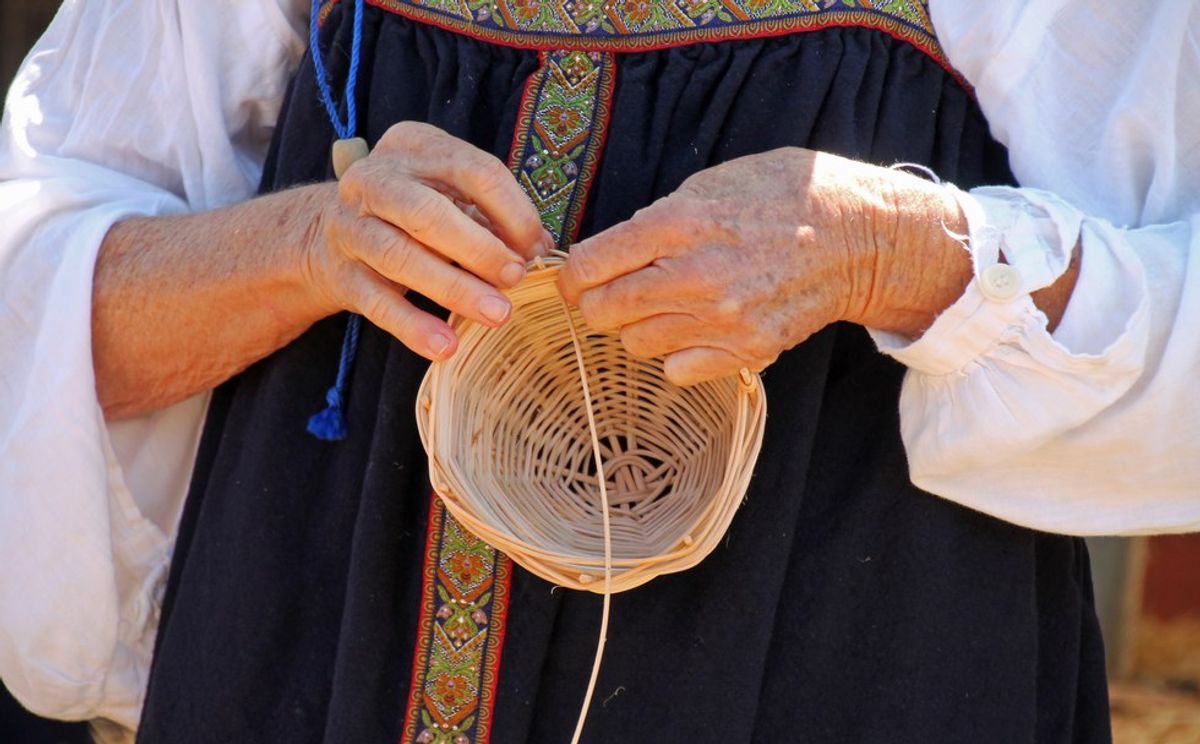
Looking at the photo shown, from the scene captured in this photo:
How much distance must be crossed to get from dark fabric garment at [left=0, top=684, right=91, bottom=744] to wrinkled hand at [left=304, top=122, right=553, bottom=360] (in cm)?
132

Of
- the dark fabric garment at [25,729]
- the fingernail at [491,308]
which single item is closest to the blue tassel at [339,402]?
the fingernail at [491,308]

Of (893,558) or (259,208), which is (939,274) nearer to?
(893,558)

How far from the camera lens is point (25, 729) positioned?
2141 millimetres

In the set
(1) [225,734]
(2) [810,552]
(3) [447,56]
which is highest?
(3) [447,56]

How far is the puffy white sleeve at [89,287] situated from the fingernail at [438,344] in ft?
1.24

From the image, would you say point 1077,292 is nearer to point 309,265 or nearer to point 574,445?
point 574,445

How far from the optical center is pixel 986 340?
41.9 inches

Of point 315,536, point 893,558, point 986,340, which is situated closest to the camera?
point 986,340

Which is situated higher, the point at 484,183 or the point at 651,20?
the point at 651,20

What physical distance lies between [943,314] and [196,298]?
26.6 inches

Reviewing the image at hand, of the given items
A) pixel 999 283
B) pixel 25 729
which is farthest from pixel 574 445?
pixel 25 729

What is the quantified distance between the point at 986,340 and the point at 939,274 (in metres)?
0.06

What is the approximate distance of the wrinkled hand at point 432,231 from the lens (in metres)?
1.08

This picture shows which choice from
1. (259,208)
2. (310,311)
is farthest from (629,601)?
(259,208)
